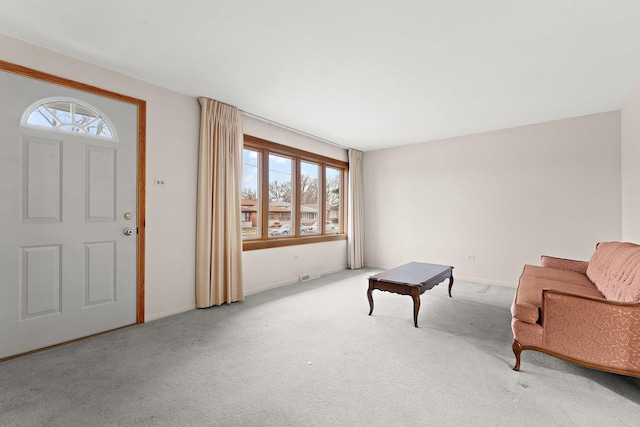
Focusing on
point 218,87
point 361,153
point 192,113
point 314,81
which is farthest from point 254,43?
point 361,153

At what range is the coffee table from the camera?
298 cm

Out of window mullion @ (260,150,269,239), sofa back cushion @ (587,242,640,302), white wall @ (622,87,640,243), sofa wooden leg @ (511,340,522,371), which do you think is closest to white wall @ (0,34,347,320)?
window mullion @ (260,150,269,239)

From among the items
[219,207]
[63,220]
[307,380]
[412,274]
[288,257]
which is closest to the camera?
[307,380]

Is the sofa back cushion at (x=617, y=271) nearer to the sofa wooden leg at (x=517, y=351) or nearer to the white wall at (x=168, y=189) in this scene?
the sofa wooden leg at (x=517, y=351)

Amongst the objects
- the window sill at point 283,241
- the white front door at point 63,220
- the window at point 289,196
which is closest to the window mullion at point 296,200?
the window at point 289,196

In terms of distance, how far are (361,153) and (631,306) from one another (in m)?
5.03

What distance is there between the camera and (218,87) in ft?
10.6

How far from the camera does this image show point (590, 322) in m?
1.90

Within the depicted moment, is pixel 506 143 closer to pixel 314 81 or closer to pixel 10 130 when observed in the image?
pixel 314 81

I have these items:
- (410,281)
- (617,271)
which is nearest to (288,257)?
(410,281)

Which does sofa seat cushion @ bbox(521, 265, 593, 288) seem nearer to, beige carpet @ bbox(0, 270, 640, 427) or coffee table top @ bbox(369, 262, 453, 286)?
beige carpet @ bbox(0, 270, 640, 427)

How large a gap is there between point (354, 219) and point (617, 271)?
13.2ft

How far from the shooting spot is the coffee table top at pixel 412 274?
315 cm

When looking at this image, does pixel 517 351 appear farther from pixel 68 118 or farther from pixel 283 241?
pixel 68 118
